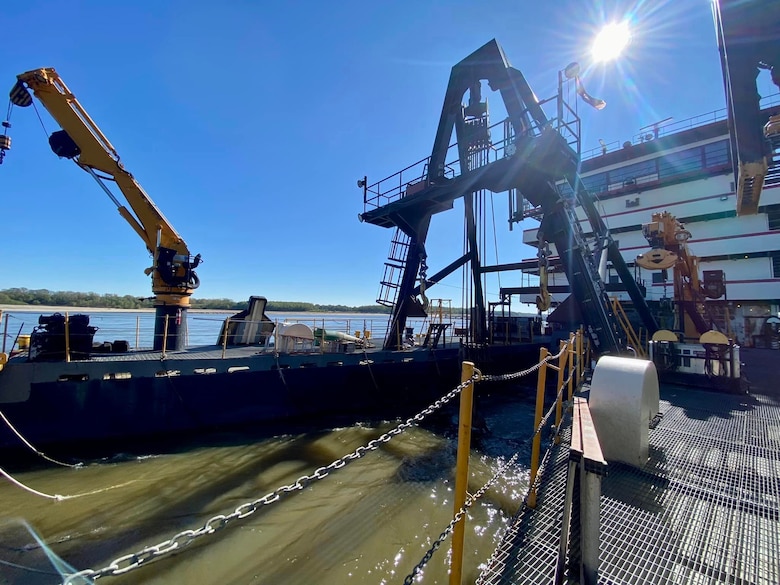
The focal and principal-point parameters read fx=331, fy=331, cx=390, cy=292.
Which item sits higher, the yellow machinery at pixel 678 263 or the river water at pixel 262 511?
the yellow machinery at pixel 678 263

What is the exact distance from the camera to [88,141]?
1039 cm

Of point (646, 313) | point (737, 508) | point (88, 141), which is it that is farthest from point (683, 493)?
point (88, 141)

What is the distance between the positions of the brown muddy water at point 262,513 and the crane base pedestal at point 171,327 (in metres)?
4.72

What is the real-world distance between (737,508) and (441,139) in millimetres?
12413

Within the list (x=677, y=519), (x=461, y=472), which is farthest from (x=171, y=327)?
(x=677, y=519)

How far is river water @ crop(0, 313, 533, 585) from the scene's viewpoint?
12.8 feet

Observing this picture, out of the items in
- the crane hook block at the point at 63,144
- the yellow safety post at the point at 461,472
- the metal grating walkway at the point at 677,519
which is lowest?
the metal grating walkway at the point at 677,519

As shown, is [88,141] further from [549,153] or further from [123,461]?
[549,153]

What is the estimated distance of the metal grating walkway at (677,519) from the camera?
96.3 inches

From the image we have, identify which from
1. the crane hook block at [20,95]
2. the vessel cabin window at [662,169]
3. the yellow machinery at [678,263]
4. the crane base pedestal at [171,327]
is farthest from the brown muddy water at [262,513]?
the vessel cabin window at [662,169]

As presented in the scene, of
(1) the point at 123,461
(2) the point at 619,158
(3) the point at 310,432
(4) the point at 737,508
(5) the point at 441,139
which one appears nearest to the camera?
(4) the point at 737,508

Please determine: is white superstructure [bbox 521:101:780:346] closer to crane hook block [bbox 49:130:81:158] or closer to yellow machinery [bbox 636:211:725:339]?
yellow machinery [bbox 636:211:725:339]

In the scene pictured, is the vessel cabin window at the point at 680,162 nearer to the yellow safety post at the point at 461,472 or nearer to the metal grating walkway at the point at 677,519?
the metal grating walkway at the point at 677,519

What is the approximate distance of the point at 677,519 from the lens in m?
2.97
